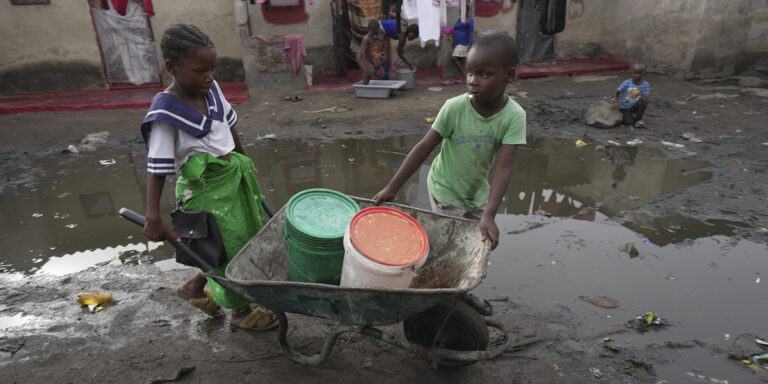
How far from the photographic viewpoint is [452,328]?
6.87 ft

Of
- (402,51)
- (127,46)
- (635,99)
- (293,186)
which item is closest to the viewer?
(293,186)

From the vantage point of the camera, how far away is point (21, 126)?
7.11 meters

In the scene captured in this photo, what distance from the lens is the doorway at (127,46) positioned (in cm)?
909

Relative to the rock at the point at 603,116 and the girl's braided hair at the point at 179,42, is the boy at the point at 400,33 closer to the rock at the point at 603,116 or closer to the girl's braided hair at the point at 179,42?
the rock at the point at 603,116

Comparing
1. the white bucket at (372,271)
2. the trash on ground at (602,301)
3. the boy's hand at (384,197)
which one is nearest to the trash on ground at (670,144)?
the trash on ground at (602,301)

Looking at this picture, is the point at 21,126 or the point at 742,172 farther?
the point at 21,126

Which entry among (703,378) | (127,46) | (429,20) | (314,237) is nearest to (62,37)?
(127,46)

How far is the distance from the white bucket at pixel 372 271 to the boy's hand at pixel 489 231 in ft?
1.12

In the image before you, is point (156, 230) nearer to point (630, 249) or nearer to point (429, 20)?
point (630, 249)

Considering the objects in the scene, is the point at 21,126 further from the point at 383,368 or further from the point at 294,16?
the point at 383,368

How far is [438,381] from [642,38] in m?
10.5

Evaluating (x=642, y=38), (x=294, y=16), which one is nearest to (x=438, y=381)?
(x=294, y=16)

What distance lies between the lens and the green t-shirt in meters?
2.17

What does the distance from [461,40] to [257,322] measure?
26.3 feet
